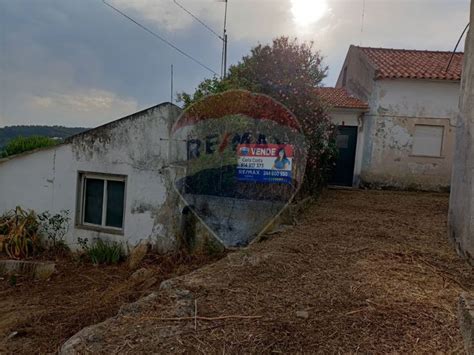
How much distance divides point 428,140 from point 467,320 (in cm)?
1105

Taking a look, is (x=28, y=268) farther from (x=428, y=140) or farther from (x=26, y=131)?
(x=428, y=140)

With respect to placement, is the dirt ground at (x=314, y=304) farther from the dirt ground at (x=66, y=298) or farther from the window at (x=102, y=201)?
the window at (x=102, y=201)

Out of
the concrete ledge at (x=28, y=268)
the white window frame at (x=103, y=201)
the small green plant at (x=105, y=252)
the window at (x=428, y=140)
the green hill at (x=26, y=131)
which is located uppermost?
the window at (x=428, y=140)

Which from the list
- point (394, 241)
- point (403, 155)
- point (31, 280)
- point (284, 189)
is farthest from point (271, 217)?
point (403, 155)

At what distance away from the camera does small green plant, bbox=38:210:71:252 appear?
775 centimetres

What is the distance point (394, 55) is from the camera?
13586mm

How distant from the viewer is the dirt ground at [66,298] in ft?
13.0

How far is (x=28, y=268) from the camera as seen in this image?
7.11 metres

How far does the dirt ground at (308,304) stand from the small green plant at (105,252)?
5.09 feet

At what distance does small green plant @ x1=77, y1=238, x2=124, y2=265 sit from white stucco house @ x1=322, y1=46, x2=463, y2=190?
8.62 meters

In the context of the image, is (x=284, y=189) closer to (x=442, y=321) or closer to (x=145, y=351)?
(x=442, y=321)

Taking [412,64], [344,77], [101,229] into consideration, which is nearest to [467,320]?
[101,229]

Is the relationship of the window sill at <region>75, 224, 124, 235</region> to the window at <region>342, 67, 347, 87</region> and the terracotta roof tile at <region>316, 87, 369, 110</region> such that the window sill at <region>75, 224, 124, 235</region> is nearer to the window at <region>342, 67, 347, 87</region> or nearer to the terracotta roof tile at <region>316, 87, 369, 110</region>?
the terracotta roof tile at <region>316, 87, 369, 110</region>

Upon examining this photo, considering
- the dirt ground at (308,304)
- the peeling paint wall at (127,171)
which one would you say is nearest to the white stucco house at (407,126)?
the dirt ground at (308,304)
